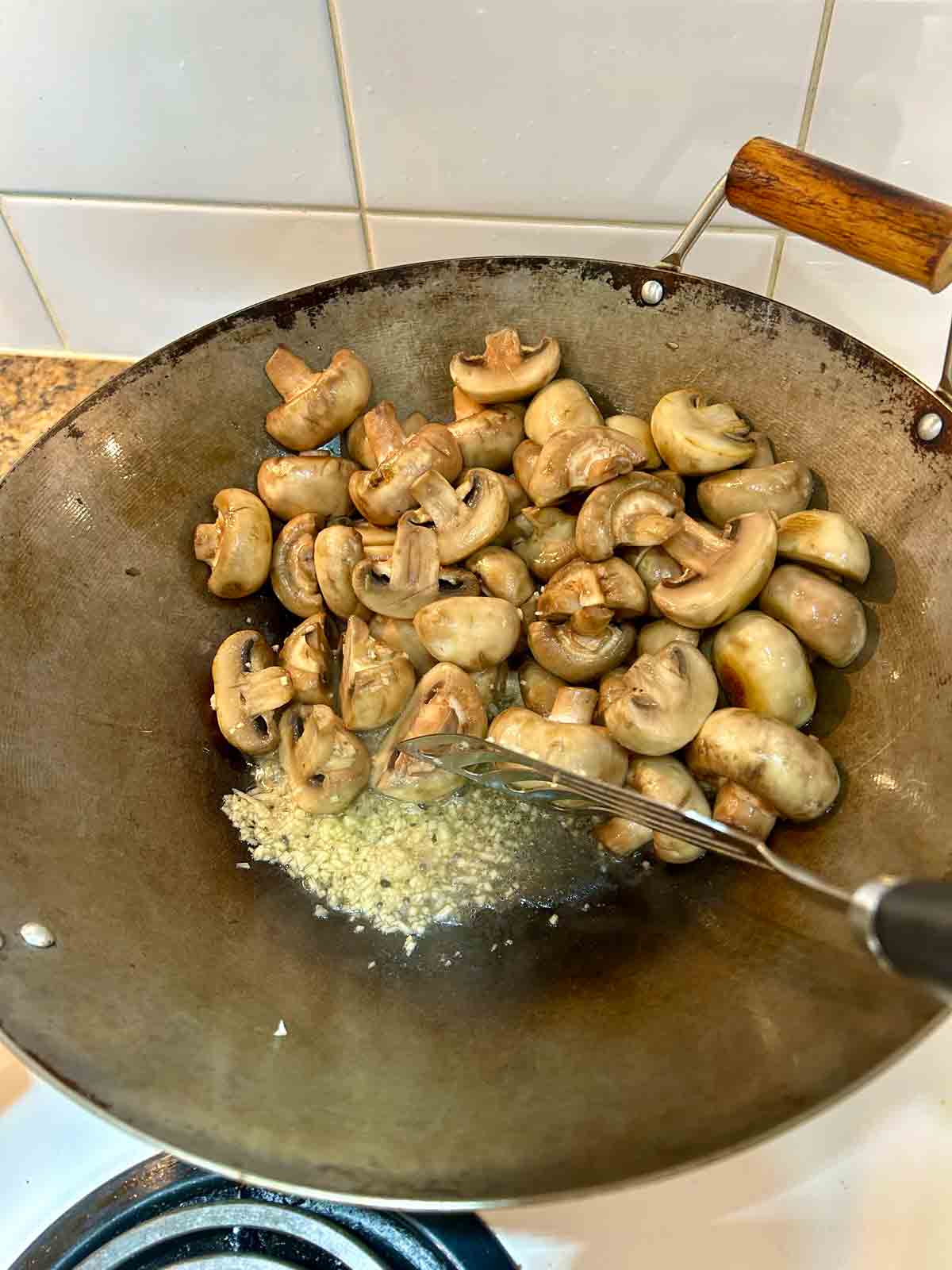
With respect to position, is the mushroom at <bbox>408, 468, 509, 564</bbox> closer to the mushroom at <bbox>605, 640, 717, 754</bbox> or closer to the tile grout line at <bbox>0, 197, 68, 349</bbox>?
the mushroom at <bbox>605, 640, 717, 754</bbox>

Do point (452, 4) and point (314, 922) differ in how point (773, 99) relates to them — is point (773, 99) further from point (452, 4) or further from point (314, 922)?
point (314, 922)

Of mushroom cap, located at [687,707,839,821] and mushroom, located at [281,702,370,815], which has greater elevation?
mushroom, located at [281,702,370,815]

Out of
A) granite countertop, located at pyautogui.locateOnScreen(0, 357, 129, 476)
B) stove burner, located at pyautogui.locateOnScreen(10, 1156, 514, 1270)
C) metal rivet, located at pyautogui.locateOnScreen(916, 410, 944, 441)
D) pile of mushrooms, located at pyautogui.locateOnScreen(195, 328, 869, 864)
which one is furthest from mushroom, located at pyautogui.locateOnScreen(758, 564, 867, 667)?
granite countertop, located at pyautogui.locateOnScreen(0, 357, 129, 476)

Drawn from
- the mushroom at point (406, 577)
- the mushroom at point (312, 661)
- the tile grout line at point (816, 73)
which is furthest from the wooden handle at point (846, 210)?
the mushroom at point (312, 661)

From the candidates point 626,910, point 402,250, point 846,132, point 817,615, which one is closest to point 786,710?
point 817,615

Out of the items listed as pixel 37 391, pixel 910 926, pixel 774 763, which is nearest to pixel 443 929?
pixel 774 763

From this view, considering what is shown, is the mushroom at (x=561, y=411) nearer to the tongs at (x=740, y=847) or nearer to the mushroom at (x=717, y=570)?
the mushroom at (x=717, y=570)

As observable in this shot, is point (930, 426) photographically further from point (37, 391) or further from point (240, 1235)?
point (37, 391)
